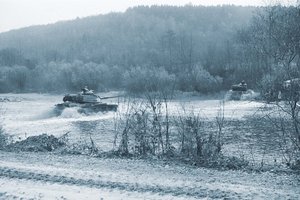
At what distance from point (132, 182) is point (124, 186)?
377mm

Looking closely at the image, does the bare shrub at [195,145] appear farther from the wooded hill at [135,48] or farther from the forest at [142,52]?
the wooded hill at [135,48]

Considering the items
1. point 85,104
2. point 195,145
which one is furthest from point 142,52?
point 195,145

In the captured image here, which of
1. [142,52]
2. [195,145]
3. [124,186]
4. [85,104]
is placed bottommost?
[85,104]

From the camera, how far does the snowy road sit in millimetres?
9992

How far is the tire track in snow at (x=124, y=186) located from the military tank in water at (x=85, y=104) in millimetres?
33329

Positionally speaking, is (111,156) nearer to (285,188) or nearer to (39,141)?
(39,141)

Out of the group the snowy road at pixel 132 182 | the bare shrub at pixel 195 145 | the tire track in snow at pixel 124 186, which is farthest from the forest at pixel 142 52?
the tire track in snow at pixel 124 186

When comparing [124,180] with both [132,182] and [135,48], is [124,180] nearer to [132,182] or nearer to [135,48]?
[132,182]

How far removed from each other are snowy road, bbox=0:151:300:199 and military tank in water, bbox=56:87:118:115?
3217cm

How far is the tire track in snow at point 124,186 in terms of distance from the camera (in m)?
9.91

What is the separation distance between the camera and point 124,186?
1066 centimetres

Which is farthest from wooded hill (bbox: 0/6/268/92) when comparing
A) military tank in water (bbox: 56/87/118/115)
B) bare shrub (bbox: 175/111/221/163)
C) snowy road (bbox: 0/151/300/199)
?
snowy road (bbox: 0/151/300/199)

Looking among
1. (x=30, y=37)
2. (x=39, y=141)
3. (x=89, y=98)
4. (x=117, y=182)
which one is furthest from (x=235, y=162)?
(x=30, y=37)

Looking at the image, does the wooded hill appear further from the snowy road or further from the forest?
the snowy road
